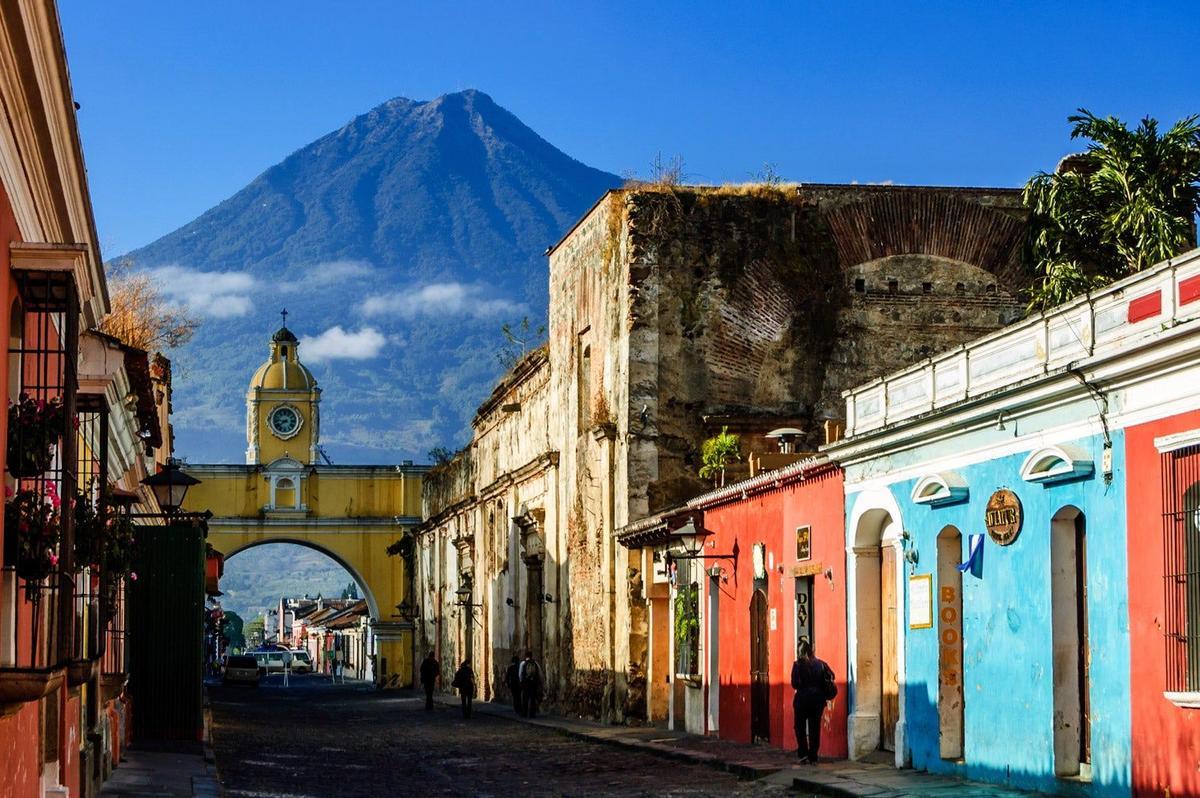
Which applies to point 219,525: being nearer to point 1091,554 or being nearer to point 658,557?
point 658,557

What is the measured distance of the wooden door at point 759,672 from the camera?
22766mm

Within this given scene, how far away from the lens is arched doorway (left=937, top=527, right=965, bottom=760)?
1761 centimetres

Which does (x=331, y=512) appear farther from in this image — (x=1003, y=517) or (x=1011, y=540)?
(x=1011, y=540)

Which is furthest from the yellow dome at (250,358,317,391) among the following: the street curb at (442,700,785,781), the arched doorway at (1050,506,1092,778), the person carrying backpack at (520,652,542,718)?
the arched doorway at (1050,506,1092,778)

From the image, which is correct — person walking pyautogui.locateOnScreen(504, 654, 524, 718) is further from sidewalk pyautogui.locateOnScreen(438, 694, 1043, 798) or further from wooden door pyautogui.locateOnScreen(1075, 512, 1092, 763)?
wooden door pyautogui.locateOnScreen(1075, 512, 1092, 763)

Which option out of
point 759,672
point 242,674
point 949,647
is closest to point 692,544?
point 759,672

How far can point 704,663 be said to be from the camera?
25.6m

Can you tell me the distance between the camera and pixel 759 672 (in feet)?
76.1

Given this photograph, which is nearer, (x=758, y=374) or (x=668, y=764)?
(x=668, y=764)

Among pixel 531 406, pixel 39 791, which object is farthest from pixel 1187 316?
pixel 531 406

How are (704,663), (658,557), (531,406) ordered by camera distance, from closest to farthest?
(704,663), (658,557), (531,406)

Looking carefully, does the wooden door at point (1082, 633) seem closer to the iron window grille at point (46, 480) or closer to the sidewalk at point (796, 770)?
the sidewalk at point (796, 770)

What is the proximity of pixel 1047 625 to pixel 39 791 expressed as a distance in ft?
27.1

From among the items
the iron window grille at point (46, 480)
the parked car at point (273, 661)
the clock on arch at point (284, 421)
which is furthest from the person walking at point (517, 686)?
the parked car at point (273, 661)
